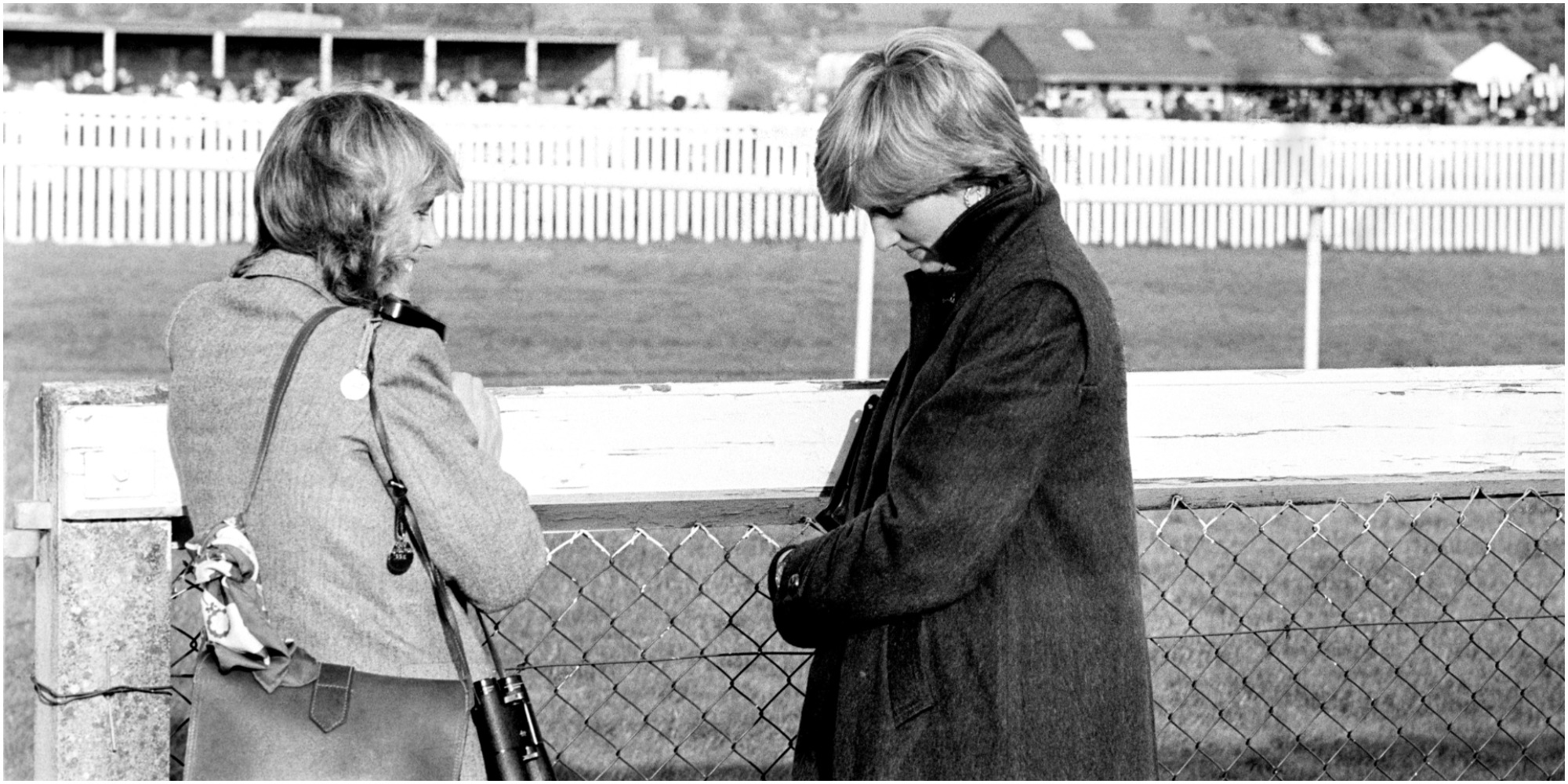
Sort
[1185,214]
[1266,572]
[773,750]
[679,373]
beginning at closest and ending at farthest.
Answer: [773,750], [1266,572], [679,373], [1185,214]

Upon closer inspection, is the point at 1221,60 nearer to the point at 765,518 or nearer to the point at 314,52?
the point at 314,52

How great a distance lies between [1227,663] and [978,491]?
181 centimetres

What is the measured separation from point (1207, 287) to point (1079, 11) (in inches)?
1520

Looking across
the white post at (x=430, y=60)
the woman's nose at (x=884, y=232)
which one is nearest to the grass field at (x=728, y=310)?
the woman's nose at (x=884, y=232)

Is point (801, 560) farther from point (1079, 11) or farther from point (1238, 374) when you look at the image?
point (1079, 11)

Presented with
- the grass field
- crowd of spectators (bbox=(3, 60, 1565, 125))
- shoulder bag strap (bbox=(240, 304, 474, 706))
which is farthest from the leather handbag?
crowd of spectators (bbox=(3, 60, 1565, 125))

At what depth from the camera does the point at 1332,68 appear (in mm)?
49344

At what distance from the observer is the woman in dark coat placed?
167 centimetres

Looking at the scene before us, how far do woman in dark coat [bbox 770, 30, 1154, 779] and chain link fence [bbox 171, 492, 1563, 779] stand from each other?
1.11 m

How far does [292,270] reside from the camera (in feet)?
5.90

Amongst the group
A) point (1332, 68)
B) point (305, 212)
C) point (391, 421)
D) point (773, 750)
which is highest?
point (1332, 68)

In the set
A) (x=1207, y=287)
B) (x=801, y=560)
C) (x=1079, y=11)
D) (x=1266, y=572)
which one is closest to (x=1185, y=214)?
(x=1207, y=287)

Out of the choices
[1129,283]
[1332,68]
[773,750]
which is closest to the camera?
[773,750]

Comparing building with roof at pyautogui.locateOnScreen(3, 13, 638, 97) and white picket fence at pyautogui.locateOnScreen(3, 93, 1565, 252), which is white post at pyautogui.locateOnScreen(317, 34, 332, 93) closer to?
building with roof at pyautogui.locateOnScreen(3, 13, 638, 97)
